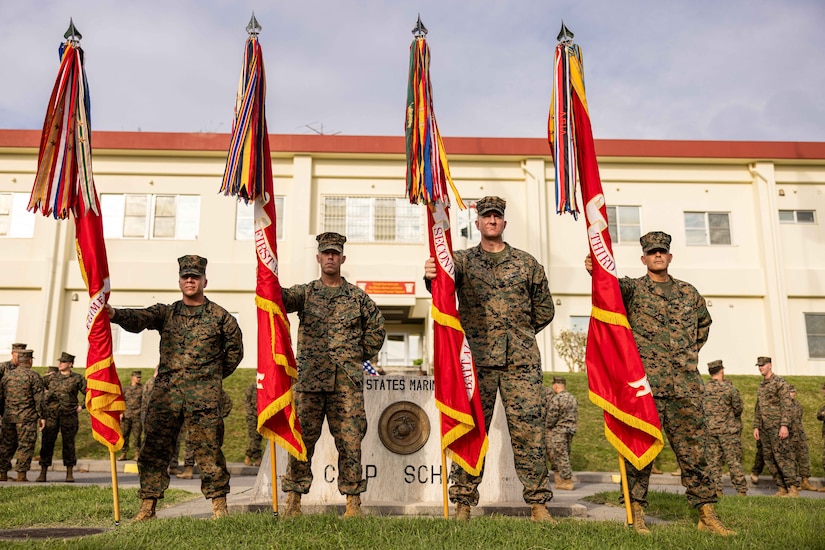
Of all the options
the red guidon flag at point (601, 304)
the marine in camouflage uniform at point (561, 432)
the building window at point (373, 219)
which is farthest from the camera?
the building window at point (373, 219)

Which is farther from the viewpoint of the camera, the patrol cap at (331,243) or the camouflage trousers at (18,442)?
the camouflage trousers at (18,442)

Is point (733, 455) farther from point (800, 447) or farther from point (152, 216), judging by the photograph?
point (152, 216)

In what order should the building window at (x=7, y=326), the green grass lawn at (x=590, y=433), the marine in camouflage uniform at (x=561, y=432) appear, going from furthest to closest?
the building window at (x=7, y=326) → the green grass lawn at (x=590, y=433) → the marine in camouflage uniform at (x=561, y=432)

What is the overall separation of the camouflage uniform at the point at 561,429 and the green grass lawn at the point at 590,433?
7.40ft

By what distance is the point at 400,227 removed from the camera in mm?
22391

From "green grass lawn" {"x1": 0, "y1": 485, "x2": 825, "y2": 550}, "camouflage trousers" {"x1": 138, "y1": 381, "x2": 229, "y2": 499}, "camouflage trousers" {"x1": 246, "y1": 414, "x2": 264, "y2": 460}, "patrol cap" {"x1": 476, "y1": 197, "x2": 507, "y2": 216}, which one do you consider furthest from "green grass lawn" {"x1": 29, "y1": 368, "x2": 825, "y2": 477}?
"patrol cap" {"x1": 476, "y1": 197, "x2": 507, "y2": 216}

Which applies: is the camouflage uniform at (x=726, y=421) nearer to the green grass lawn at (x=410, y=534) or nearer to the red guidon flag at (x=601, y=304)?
the green grass lawn at (x=410, y=534)

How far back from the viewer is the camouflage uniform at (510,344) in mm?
5559

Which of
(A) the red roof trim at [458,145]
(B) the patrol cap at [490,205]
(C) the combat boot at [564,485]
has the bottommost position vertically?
(C) the combat boot at [564,485]

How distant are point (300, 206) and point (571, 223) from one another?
885 centimetres

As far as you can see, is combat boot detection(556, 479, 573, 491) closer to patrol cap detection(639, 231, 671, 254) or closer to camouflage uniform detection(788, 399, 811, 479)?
camouflage uniform detection(788, 399, 811, 479)

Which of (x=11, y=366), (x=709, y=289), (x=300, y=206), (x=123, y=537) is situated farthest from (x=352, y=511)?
(x=709, y=289)

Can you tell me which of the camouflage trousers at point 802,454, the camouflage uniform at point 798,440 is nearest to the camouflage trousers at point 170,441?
the camouflage uniform at point 798,440

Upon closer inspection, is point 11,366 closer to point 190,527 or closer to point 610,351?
point 190,527
